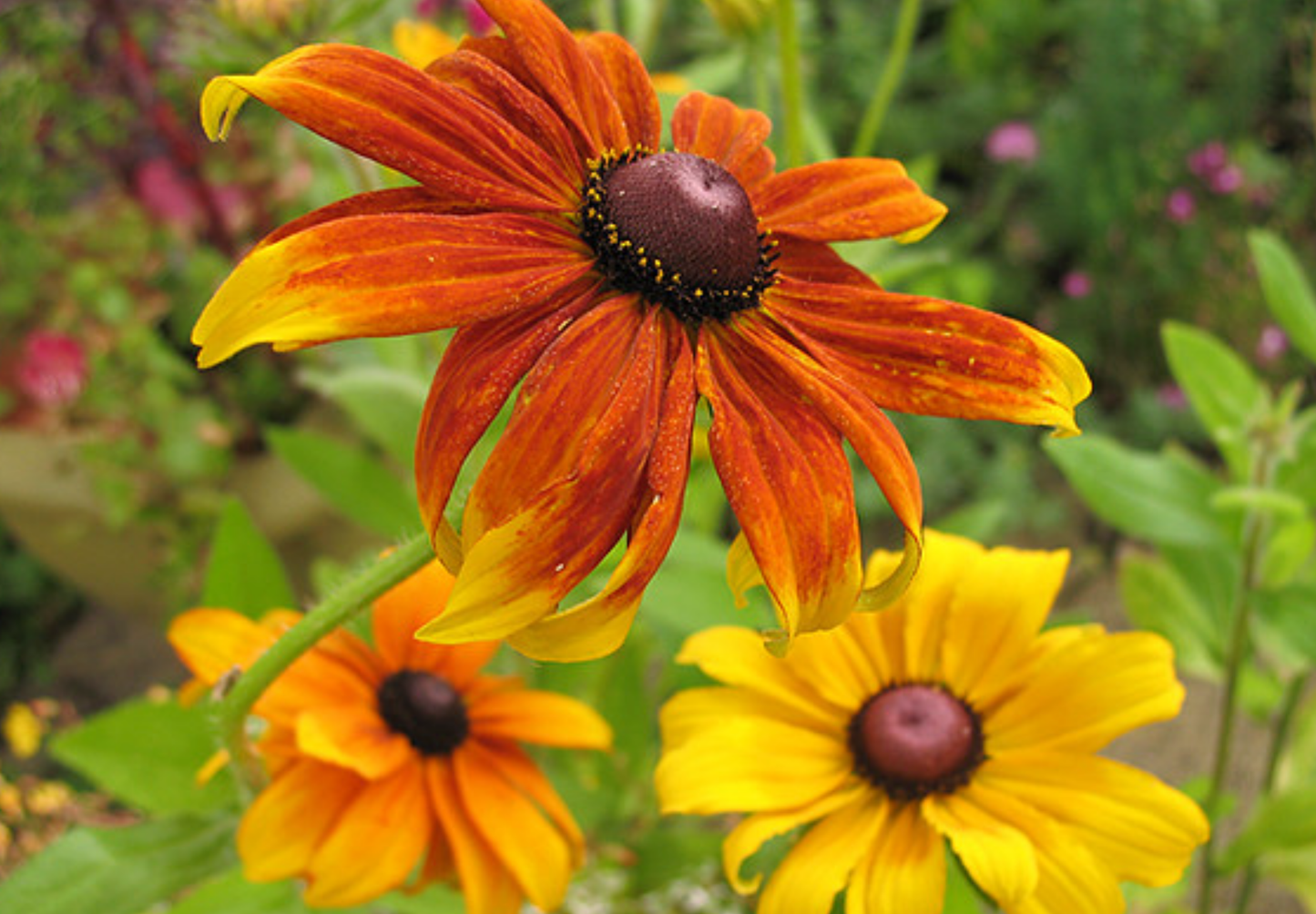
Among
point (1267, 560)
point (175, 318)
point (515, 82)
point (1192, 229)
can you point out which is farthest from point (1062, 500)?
point (515, 82)

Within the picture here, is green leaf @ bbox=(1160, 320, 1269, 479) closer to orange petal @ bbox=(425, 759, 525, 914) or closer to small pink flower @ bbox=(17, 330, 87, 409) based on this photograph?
orange petal @ bbox=(425, 759, 525, 914)

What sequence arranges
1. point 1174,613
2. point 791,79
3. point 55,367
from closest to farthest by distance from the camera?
1. point 791,79
2. point 1174,613
3. point 55,367

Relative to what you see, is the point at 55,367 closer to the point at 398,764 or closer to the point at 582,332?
the point at 398,764

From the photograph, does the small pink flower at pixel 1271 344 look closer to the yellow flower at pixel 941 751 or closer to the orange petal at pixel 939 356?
the yellow flower at pixel 941 751

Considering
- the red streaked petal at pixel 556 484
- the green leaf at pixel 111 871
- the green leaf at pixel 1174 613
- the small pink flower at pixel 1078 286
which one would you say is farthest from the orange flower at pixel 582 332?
the small pink flower at pixel 1078 286

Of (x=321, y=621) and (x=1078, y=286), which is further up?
(x=321, y=621)

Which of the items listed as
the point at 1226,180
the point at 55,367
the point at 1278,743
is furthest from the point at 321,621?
the point at 1226,180

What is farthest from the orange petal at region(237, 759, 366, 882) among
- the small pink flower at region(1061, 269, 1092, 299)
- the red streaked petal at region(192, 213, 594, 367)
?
the small pink flower at region(1061, 269, 1092, 299)
